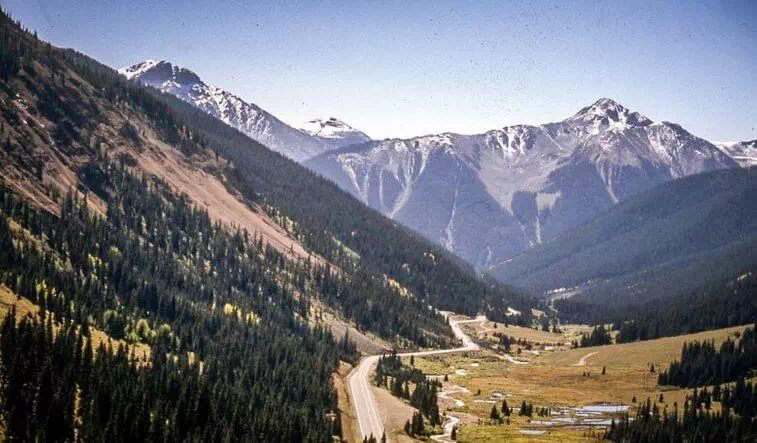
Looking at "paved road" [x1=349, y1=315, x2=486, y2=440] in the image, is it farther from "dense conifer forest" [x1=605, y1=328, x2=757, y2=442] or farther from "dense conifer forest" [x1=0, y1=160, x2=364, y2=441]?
"dense conifer forest" [x1=605, y1=328, x2=757, y2=442]

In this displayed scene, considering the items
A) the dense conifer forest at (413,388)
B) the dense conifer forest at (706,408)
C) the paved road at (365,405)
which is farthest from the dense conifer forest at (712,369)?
the paved road at (365,405)

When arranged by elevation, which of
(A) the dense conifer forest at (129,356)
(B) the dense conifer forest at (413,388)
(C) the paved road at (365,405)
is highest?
(A) the dense conifer forest at (129,356)

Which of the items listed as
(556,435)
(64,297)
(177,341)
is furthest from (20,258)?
(556,435)

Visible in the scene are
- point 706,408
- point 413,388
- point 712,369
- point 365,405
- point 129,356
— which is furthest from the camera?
point 712,369

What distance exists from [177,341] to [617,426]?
94.2 meters

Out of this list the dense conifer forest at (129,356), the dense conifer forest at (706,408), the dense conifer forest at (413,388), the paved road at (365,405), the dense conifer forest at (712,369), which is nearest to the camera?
the dense conifer forest at (129,356)

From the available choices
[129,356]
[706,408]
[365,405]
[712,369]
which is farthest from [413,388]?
[712,369]

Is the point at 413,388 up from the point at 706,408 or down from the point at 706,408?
down

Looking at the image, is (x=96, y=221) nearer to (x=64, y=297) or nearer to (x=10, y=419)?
(x=64, y=297)

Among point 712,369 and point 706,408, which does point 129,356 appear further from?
point 712,369

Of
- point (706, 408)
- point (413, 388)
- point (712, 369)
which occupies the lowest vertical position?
point (413, 388)

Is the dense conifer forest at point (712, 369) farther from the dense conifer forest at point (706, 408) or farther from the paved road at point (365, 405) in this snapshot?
the paved road at point (365, 405)

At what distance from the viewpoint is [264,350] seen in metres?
166

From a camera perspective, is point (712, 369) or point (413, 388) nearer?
point (413, 388)
